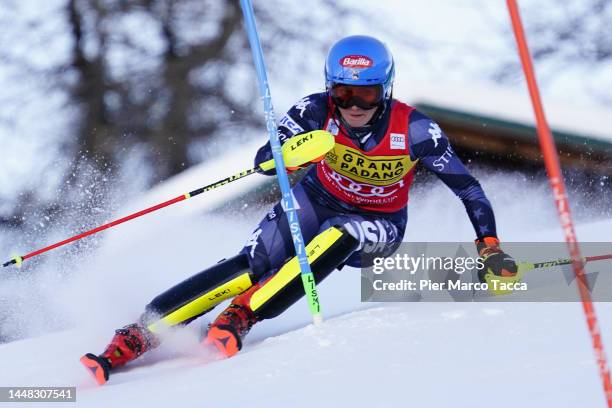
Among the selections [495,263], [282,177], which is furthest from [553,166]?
[282,177]

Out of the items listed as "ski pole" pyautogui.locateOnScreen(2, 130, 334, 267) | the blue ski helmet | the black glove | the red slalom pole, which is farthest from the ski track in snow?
the blue ski helmet

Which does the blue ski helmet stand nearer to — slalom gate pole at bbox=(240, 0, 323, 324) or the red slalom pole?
slalom gate pole at bbox=(240, 0, 323, 324)

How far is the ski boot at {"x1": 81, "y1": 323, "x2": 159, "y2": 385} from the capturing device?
3.00m

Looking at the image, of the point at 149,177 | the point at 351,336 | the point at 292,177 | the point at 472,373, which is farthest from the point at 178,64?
the point at 472,373

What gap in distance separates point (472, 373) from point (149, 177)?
26.4 feet

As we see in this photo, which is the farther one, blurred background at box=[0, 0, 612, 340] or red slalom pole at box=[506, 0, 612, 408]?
blurred background at box=[0, 0, 612, 340]

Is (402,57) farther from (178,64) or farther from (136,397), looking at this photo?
(136,397)

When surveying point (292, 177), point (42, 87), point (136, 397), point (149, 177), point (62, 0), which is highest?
point (62, 0)

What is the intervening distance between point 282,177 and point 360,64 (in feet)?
1.74

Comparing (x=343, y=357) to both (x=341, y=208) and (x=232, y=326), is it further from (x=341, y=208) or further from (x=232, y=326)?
(x=341, y=208)

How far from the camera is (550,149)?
1603 mm

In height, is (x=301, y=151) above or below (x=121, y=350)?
above

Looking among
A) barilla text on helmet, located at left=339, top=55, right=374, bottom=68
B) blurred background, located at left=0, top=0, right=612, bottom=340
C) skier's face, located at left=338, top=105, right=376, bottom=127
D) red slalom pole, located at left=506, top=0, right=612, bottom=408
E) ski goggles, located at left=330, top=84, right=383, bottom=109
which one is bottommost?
red slalom pole, located at left=506, top=0, right=612, bottom=408

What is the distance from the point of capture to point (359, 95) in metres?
3.40
